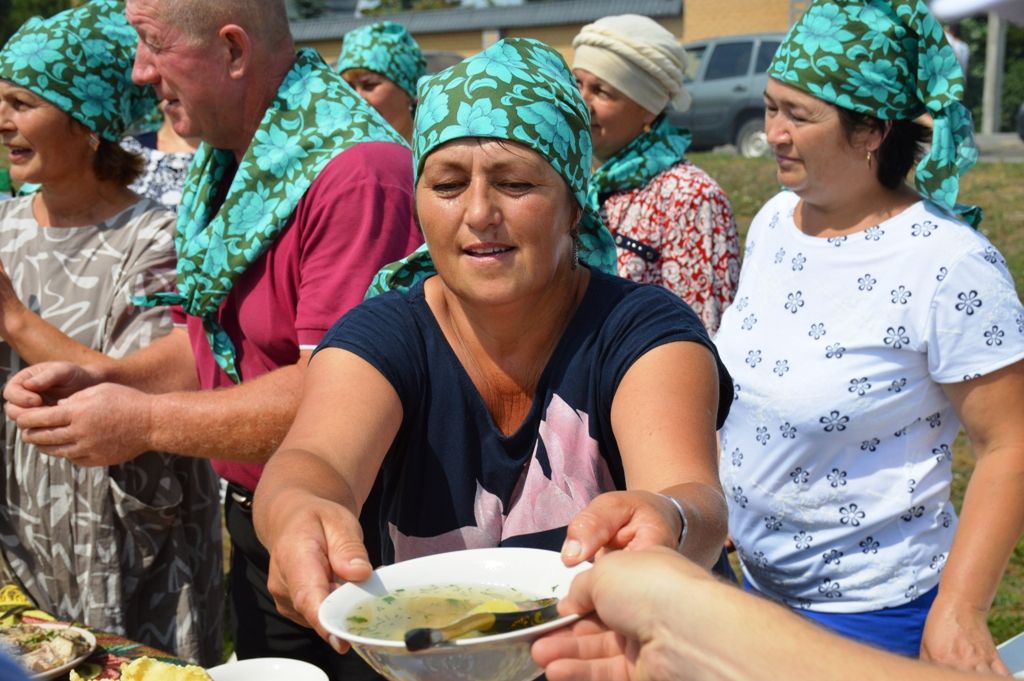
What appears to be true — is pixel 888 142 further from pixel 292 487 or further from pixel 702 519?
pixel 292 487

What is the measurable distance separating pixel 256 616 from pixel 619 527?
1.51 meters

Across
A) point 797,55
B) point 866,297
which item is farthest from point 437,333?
point 797,55

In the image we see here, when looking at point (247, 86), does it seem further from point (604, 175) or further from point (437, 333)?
point (604, 175)

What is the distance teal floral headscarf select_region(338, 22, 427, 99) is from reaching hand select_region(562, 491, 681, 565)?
4.22 metres

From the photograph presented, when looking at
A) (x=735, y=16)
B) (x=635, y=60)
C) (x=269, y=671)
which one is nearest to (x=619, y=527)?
(x=269, y=671)

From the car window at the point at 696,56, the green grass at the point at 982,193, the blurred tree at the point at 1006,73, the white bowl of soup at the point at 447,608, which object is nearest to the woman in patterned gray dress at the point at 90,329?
the white bowl of soup at the point at 447,608

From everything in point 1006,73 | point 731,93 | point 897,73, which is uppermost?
point 897,73

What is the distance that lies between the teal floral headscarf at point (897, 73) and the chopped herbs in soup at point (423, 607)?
59.9 inches

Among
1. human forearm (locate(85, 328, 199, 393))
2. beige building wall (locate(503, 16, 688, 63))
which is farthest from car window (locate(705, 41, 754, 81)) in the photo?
human forearm (locate(85, 328, 199, 393))

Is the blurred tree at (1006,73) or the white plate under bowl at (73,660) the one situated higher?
the white plate under bowl at (73,660)

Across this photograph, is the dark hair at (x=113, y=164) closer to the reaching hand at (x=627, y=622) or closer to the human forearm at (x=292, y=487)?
the human forearm at (x=292, y=487)

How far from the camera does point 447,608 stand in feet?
5.02

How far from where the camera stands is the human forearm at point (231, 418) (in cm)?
247

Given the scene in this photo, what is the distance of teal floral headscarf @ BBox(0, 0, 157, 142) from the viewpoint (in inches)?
125
